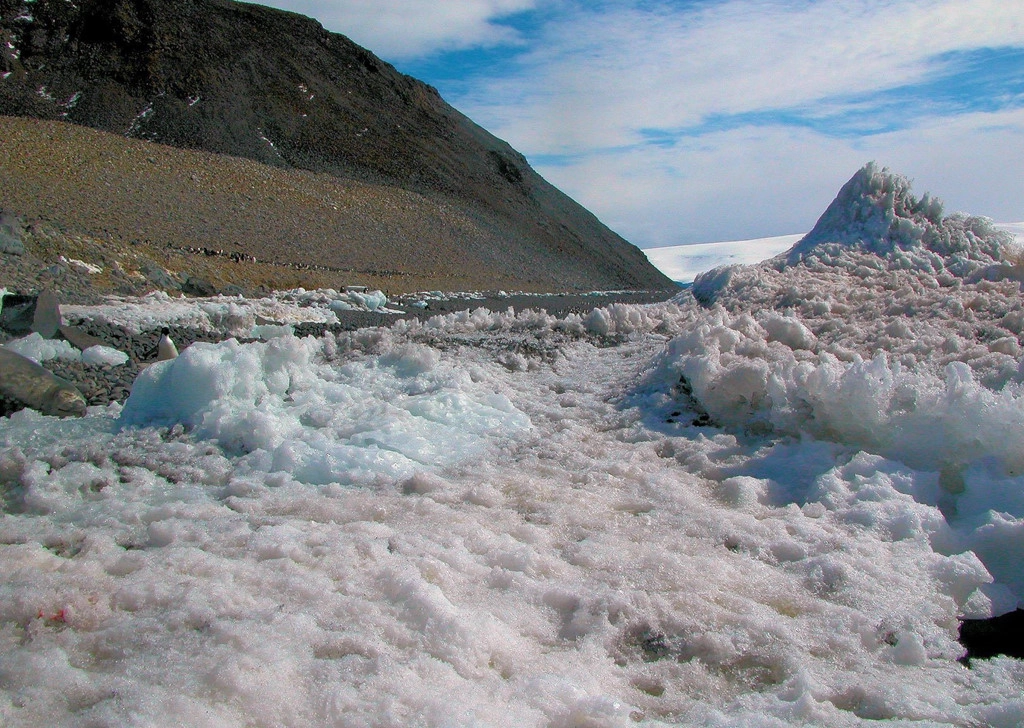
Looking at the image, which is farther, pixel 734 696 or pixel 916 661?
pixel 916 661

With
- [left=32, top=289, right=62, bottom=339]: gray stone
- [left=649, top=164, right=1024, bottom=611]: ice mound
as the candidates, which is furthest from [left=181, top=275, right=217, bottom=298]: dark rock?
[left=649, top=164, right=1024, bottom=611]: ice mound

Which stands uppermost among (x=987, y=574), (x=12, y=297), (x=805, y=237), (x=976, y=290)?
(x=805, y=237)

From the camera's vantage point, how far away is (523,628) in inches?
121

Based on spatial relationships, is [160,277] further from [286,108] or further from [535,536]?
[286,108]

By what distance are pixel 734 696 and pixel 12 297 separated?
1006cm

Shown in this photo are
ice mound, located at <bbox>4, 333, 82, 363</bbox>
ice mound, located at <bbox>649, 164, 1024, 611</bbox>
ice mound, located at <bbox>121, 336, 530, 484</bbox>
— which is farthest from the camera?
ice mound, located at <bbox>4, 333, 82, 363</bbox>

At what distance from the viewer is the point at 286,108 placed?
55750 millimetres

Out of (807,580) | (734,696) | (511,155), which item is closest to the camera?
(734,696)

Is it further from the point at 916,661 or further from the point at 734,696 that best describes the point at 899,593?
the point at 734,696

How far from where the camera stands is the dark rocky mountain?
4891 centimetres

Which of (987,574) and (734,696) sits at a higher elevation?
(987,574)

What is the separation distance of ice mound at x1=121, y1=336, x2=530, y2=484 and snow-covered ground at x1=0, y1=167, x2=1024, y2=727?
2 cm

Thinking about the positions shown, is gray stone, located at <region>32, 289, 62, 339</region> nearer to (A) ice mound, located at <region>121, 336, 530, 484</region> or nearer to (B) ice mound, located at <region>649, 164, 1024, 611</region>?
(A) ice mound, located at <region>121, 336, 530, 484</region>

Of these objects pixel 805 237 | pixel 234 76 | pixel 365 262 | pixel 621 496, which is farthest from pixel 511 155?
pixel 621 496
